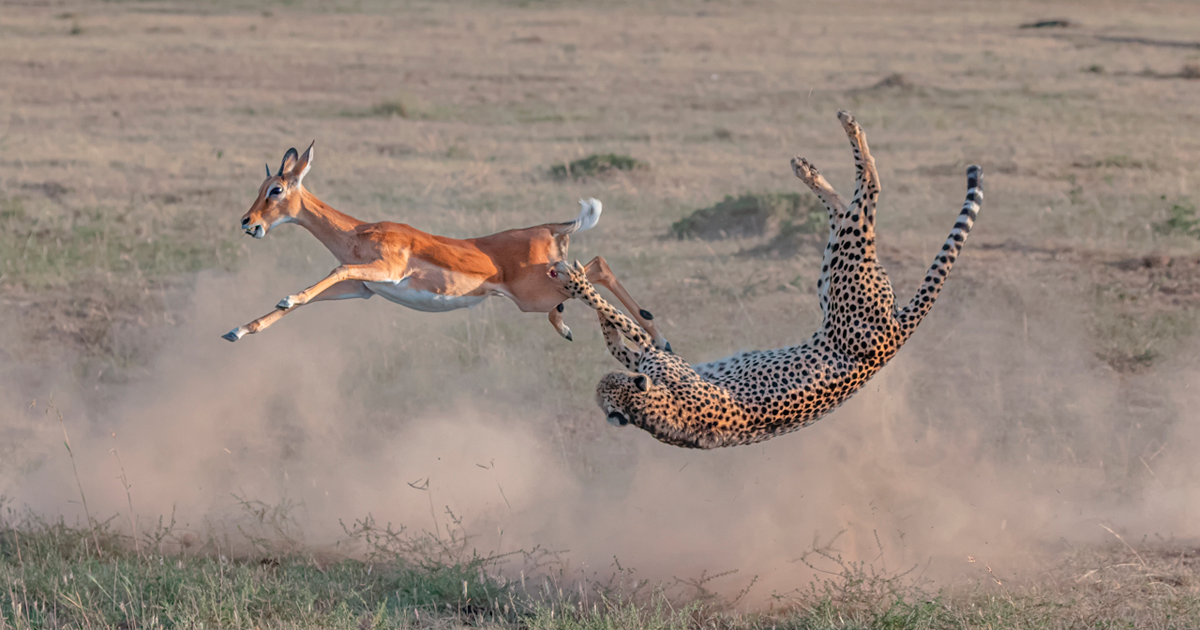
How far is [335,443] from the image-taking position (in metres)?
8.20

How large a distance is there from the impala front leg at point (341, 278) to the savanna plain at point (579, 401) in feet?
5.83

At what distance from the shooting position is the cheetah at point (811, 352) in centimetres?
507

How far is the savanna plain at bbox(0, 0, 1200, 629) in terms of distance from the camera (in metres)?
6.37

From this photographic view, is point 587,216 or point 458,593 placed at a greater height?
point 587,216

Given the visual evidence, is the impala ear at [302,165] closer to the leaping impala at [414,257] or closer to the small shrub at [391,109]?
the leaping impala at [414,257]

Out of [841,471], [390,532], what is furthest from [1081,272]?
[390,532]

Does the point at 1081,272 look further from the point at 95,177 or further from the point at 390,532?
the point at 95,177

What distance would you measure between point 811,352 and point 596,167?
989 centimetres

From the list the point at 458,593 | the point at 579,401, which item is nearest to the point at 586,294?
the point at 458,593

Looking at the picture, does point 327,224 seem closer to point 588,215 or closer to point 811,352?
point 588,215

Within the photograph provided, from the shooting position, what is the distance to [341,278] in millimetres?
4641

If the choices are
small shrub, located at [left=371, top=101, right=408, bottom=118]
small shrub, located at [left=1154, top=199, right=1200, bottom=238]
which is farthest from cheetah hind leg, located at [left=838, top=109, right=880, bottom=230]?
small shrub, located at [left=371, top=101, right=408, bottom=118]

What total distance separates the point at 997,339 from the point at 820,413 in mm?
4682

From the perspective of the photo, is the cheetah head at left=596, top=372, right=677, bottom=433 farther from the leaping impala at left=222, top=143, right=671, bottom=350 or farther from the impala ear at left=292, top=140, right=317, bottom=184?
the impala ear at left=292, top=140, right=317, bottom=184
